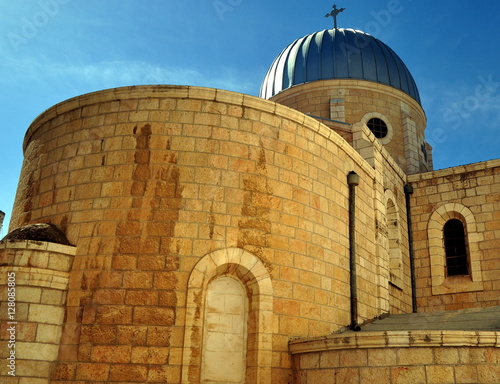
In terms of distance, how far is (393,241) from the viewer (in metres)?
12.6

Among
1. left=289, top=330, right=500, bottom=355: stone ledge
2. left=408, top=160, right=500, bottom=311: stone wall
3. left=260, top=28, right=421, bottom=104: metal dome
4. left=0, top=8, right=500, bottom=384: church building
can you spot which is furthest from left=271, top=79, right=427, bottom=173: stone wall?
left=289, top=330, right=500, bottom=355: stone ledge

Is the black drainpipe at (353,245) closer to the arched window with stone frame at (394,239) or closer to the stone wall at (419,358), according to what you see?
the stone wall at (419,358)

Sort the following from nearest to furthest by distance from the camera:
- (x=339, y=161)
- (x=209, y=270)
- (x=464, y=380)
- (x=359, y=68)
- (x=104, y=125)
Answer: (x=464, y=380)
(x=209, y=270)
(x=104, y=125)
(x=339, y=161)
(x=359, y=68)

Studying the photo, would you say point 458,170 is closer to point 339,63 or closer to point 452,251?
point 452,251

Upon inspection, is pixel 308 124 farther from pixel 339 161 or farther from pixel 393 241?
pixel 393 241

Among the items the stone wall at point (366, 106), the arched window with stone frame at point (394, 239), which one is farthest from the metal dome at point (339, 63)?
the arched window with stone frame at point (394, 239)

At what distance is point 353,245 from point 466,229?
16.7 ft

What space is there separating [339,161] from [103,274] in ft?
15.7

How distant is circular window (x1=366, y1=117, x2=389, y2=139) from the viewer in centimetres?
1599

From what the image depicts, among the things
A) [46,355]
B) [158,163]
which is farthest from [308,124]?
[46,355]

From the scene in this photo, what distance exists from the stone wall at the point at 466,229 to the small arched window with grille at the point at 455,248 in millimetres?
170

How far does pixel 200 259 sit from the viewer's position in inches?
291

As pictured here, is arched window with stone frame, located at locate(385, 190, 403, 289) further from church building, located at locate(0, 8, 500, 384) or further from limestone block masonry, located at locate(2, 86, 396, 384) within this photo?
limestone block masonry, located at locate(2, 86, 396, 384)

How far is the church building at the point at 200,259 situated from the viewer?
6.84 m
